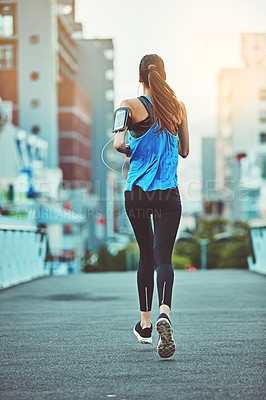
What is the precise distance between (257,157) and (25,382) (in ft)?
371

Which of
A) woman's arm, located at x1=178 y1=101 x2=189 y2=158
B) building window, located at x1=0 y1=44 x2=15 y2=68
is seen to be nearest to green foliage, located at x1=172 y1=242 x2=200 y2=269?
woman's arm, located at x1=178 y1=101 x2=189 y2=158

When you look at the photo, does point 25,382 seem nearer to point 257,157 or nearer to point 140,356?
Result: point 140,356

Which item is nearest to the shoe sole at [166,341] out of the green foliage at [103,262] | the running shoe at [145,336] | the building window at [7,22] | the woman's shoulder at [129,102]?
the running shoe at [145,336]

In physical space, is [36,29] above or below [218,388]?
above

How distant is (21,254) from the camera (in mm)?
13227

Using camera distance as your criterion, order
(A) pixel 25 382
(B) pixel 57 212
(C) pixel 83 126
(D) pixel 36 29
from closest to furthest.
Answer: (A) pixel 25 382
(B) pixel 57 212
(D) pixel 36 29
(C) pixel 83 126

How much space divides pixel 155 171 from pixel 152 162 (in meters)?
0.06

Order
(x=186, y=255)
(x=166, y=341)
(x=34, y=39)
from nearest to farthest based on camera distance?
1. (x=166, y=341)
2. (x=186, y=255)
3. (x=34, y=39)

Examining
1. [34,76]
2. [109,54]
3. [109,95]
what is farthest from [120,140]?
[109,54]

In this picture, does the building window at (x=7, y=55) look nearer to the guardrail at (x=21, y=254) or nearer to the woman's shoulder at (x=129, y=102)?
the guardrail at (x=21, y=254)

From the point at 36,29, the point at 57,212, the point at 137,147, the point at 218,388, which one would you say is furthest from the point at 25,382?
the point at 36,29

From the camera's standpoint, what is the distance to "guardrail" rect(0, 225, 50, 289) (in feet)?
38.7

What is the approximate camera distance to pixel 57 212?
45.9 metres

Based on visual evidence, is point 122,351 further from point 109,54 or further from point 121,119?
point 109,54
